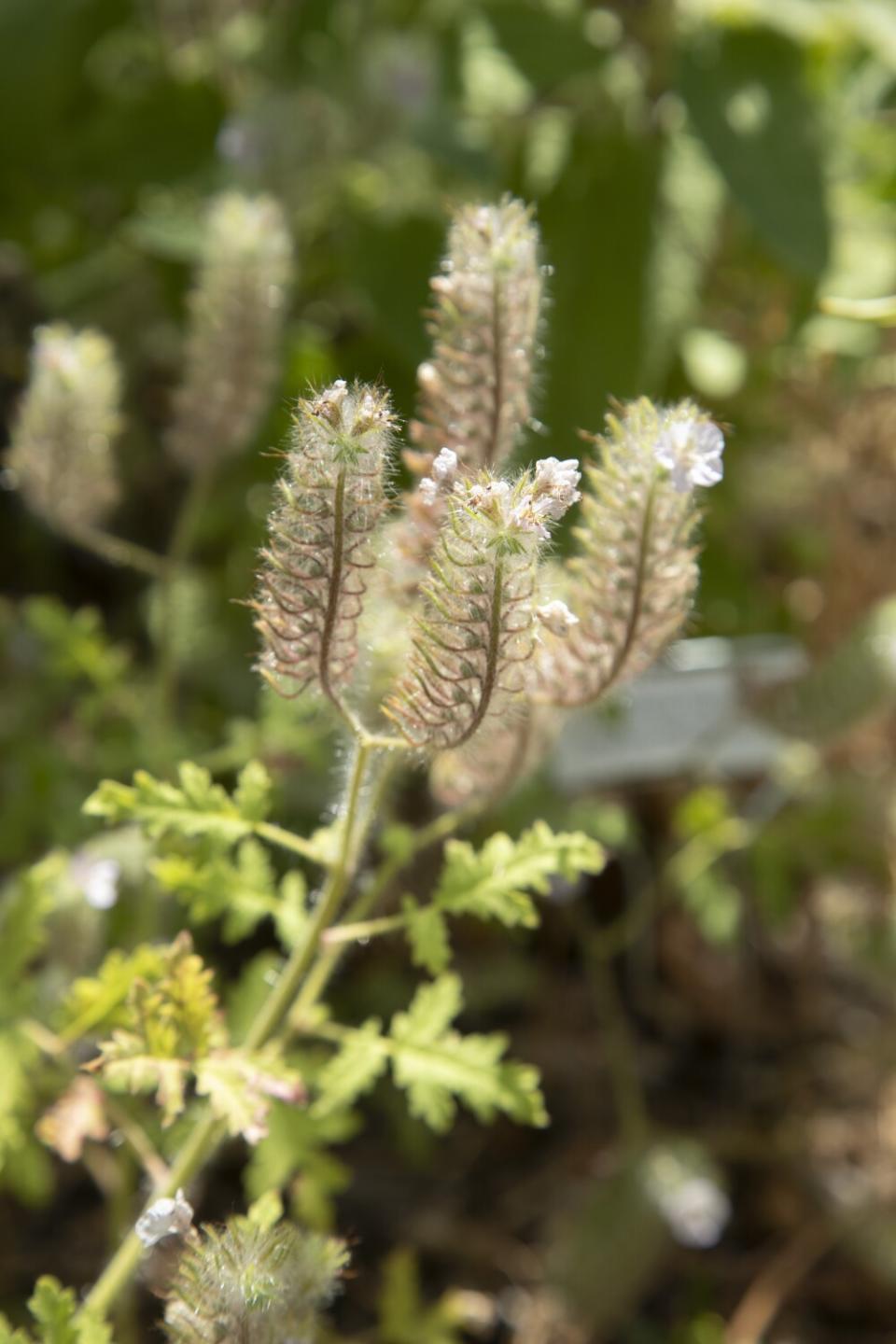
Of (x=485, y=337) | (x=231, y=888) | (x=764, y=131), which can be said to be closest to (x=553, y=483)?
(x=485, y=337)

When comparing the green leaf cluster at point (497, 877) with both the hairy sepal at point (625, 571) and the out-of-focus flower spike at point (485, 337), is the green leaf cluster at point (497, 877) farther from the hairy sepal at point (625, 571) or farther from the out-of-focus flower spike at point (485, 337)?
the out-of-focus flower spike at point (485, 337)

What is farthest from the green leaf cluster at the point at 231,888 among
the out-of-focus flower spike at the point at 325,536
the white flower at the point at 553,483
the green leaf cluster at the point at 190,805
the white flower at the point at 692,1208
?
the white flower at the point at 692,1208

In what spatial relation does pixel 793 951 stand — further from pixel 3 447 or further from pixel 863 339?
pixel 3 447

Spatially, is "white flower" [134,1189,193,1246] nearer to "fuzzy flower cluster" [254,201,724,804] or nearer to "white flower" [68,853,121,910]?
"fuzzy flower cluster" [254,201,724,804]

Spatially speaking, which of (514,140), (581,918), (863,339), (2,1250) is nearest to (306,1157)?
(2,1250)

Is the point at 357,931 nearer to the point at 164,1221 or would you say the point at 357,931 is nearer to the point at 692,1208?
the point at 164,1221
